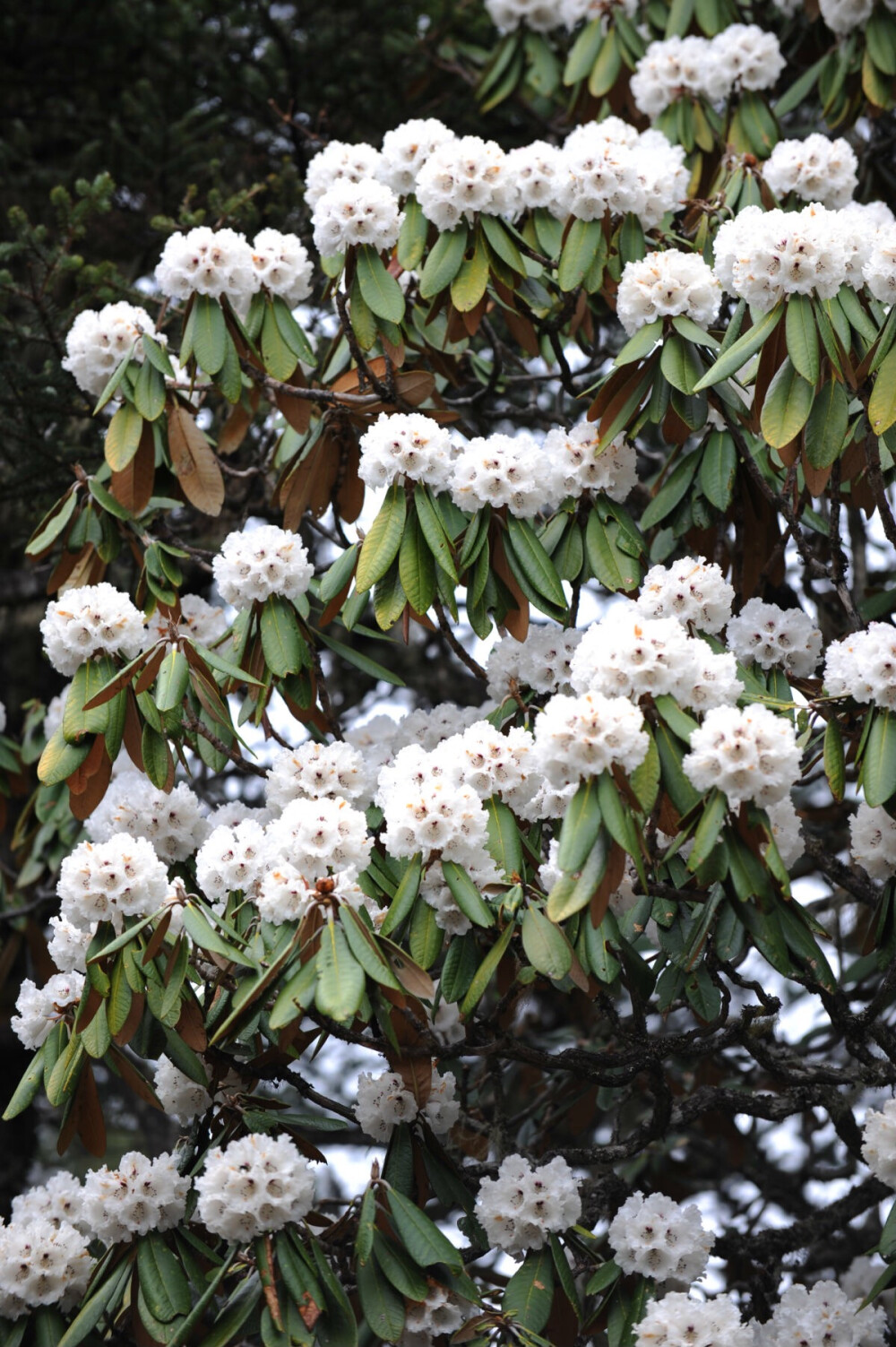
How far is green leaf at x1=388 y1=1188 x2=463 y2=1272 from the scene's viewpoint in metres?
2.40

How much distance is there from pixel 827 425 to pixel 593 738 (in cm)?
87

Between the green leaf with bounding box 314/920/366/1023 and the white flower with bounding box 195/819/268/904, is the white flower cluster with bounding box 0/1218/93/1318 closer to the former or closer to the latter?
the white flower with bounding box 195/819/268/904

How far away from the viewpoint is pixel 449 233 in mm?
3139

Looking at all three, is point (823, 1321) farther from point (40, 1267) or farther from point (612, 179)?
point (612, 179)

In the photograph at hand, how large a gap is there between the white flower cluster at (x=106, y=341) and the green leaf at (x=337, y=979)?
156cm

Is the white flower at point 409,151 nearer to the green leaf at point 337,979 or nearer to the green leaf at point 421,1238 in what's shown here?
the green leaf at point 337,979

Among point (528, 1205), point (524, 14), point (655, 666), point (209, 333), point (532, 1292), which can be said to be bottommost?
point (532, 1292)

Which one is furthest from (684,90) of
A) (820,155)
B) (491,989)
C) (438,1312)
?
(438,1312)

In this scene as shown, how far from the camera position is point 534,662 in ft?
9.73

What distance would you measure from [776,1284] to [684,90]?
300 centimetres

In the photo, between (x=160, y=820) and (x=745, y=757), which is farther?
(x=160, y=820)

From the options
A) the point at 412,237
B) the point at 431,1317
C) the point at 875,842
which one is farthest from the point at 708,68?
the point at 431,1317

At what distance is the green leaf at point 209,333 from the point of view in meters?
3.11

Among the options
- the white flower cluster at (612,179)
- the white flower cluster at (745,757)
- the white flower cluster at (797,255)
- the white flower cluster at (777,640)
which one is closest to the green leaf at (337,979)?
the white flower cluster at (745,757)
